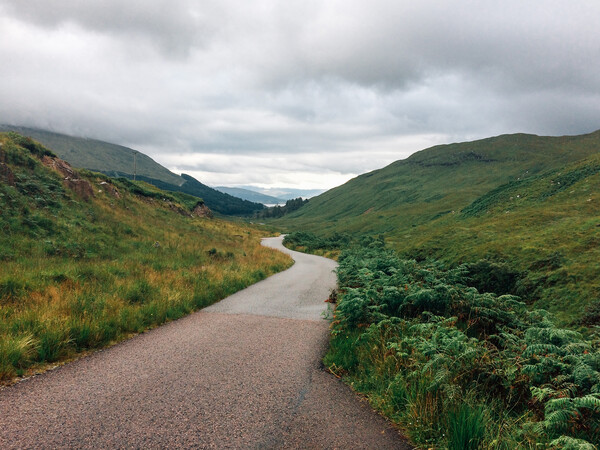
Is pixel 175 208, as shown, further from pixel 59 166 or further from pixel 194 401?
pixel 194 401

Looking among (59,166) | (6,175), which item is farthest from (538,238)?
(59,166)

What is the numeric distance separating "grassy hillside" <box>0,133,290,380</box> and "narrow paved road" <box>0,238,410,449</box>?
79 centimetres

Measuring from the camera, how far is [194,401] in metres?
5.04

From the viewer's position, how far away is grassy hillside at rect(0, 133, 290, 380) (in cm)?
684

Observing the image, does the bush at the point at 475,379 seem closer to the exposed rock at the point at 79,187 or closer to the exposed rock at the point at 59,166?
the exposed rock at the point at 79,187

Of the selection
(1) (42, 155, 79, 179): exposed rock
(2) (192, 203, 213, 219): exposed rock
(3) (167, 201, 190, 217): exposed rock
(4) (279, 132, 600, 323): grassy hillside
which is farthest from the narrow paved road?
(2) (192, 203, 213, 219): exposed rock

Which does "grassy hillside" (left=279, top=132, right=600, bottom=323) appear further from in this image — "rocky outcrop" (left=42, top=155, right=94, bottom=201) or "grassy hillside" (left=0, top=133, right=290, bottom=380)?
"rocky outcrop" (left=42, top=155, right=94, bottom=201)

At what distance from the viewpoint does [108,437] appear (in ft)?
13.3

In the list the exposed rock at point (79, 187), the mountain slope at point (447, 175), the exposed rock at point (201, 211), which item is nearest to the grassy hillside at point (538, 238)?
the exposed rock at point (79, 187)

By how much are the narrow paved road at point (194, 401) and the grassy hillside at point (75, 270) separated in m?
0.79

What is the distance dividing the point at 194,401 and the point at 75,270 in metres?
9.01

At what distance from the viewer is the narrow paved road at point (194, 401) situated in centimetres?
415

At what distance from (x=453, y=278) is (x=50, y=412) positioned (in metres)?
12.4

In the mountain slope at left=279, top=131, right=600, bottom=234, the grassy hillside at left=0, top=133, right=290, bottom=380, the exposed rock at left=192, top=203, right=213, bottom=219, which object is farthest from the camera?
the mountain slope at left=279, top=131, right=600, bottom=234
